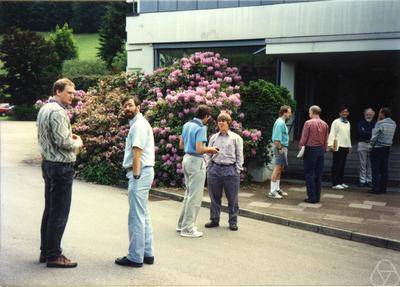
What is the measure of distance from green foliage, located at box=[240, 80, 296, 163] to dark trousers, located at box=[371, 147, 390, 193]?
254 cm

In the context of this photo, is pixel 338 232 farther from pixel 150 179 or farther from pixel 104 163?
pixel 104 163

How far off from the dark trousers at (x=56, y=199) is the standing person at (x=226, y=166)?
2.84 metres

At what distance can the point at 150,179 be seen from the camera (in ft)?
18.5

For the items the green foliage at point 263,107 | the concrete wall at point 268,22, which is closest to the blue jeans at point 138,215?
the green foliage at point 263,107

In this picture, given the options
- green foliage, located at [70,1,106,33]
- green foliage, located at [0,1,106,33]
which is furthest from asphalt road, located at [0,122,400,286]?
green foliage, located at [70,1,106,33]

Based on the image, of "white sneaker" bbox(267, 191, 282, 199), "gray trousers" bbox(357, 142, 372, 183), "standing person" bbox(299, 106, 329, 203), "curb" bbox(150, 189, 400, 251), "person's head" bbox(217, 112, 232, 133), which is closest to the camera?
"curb" bbox(150, 189, 400, 251)

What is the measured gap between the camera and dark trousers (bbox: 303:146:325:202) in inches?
379

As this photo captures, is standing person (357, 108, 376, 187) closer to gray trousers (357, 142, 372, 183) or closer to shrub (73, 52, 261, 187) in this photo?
gray trousers (357, 142, 372, 183)

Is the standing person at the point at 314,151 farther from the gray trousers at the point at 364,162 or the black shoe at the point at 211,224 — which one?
the black shoe at the point at 211,224

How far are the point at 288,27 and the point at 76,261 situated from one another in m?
12.0

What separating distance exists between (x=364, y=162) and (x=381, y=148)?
930mm

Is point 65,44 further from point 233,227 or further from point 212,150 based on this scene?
point 212,150

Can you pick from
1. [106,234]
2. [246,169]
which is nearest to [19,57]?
[246,169]

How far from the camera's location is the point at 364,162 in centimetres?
1195
